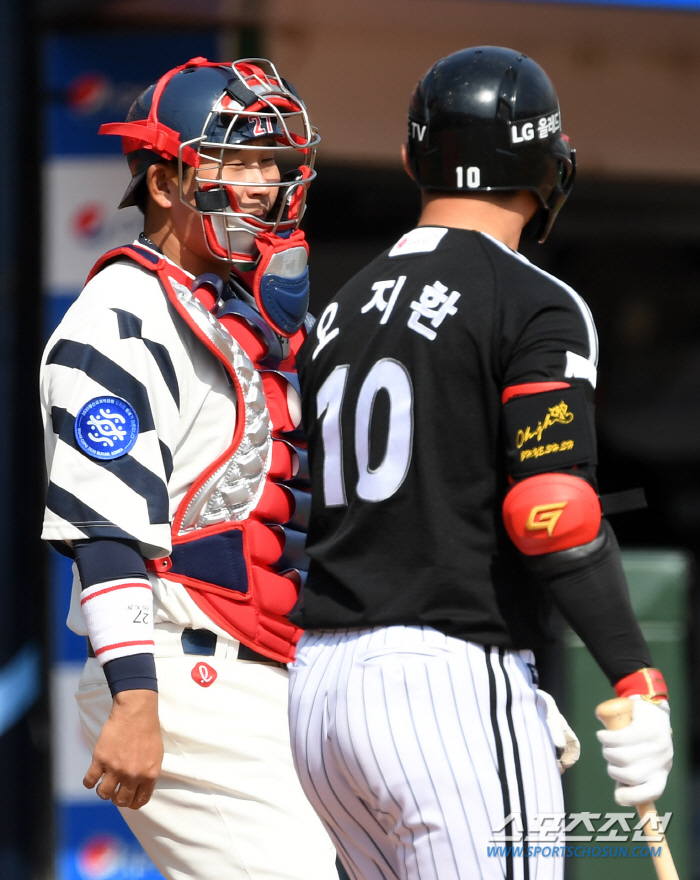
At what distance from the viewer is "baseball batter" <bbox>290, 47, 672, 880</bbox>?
1991 millimetres

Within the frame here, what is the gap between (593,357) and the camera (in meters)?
2.07

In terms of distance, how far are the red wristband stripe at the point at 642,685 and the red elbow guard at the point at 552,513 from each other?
223mm

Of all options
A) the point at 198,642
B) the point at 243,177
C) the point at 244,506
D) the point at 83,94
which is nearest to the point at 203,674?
the point at 198,642

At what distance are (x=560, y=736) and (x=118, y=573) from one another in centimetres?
83

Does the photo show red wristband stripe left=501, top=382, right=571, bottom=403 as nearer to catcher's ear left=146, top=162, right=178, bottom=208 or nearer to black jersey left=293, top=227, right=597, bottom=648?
black jersey left=293, top=227, right=597, bottom=648

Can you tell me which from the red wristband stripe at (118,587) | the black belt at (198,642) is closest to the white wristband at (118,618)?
the red wristband stripe at (118,587)

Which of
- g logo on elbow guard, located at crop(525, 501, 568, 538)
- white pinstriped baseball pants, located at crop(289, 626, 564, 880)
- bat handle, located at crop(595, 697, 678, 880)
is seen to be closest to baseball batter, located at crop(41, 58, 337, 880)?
white pinstriped baseball pants, located at crop(289, 626, 564, 880)

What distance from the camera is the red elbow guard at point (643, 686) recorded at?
198 centimetres

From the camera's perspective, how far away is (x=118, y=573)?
234cm

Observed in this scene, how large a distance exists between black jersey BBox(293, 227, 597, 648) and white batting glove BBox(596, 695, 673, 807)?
8.8 inches

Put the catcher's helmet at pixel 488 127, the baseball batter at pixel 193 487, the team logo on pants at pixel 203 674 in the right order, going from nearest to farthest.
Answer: the catcher's helmet at pixel 488 127 → the baseball batter at pixel 193 487 → the team logo on pants at pixel 203 674

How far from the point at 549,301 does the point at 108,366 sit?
0.85 meters

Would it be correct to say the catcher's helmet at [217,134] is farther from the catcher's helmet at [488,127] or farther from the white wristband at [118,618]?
the white wristband at [118,618]
